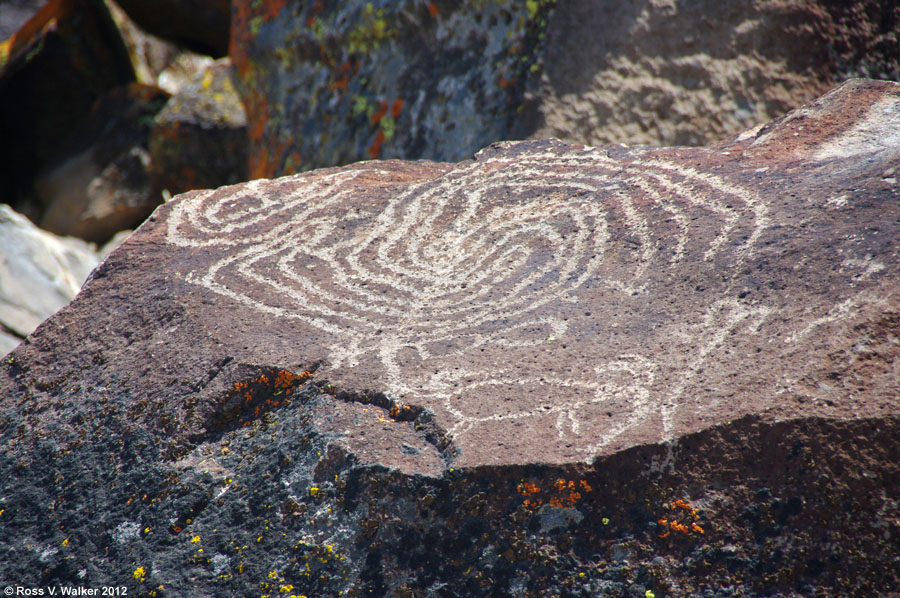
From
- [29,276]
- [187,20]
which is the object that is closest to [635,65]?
[29,276]

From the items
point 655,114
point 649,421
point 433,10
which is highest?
point 433,10

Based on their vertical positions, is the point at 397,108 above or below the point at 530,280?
above

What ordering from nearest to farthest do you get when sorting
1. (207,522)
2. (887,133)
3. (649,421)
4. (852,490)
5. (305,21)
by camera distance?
(852,490)
(649,421)
(207,522)
(887,133)
(305,21)

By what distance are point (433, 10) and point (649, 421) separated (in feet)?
8.69

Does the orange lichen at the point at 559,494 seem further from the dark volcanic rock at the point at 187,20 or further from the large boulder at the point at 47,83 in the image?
the large boulder at the point at 47,83

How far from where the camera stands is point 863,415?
1.55 m

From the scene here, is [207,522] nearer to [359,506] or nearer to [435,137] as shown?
[359,506]

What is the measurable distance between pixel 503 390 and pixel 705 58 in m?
2.29

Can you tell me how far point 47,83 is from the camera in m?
6.93

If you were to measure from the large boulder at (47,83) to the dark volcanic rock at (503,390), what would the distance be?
508 cm

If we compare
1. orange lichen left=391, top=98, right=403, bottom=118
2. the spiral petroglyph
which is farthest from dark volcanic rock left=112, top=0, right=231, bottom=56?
the spiral petroglyph

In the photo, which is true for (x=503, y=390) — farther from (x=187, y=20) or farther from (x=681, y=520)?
(x=187, y=20)

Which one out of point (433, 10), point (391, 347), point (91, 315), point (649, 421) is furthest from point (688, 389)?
point (433, 10)

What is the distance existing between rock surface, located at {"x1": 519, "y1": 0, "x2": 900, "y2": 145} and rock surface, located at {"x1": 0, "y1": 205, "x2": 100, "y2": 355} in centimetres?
291
